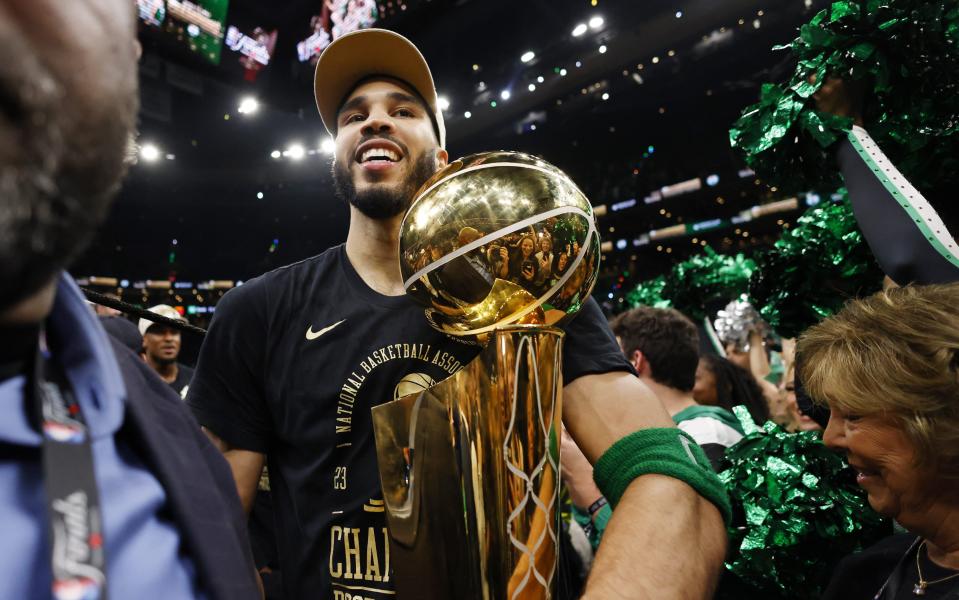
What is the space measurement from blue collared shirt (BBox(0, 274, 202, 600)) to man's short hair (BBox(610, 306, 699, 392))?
8.16 ft

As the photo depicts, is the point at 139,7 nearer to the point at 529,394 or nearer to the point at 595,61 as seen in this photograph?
the point at 595,61

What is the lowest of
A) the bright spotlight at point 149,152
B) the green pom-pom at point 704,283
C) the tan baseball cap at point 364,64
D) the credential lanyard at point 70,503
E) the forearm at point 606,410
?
the credential lanyard at point 70,503

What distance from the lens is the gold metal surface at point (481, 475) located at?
2.48ft

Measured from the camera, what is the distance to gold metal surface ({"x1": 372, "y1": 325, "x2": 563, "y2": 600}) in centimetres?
76

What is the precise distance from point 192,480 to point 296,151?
1288cm

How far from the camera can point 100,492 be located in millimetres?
486

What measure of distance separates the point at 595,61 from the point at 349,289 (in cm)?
836

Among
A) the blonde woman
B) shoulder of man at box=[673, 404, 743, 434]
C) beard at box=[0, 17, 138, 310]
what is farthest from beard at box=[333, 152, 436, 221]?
shoulder of man at box=[673, 404, 743, 434]

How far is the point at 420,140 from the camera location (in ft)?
4.15

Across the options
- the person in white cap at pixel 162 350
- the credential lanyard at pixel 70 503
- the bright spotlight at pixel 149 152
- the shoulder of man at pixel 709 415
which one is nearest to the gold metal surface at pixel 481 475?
the credential lanyard at pixel 70 503

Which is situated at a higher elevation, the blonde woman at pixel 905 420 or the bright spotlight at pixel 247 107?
the bright spotlight at pixel 247 107

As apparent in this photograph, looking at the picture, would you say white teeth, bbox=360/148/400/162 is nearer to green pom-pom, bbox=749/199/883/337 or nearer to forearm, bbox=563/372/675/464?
forearm, bbox=563/372/675/464

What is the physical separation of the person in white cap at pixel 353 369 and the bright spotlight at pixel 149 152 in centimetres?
1158

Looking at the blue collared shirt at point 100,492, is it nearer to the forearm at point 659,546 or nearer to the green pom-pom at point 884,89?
the forearm at point 659,546
